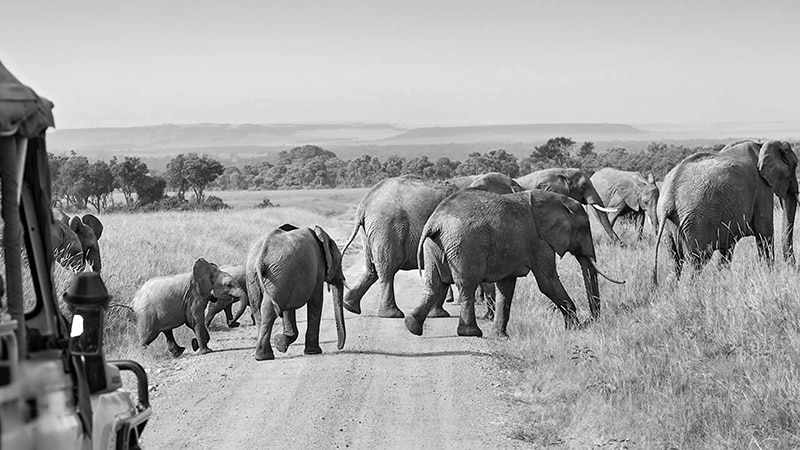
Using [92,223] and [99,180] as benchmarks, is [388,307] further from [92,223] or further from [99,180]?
[99,180]

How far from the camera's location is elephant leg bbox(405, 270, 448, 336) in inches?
474

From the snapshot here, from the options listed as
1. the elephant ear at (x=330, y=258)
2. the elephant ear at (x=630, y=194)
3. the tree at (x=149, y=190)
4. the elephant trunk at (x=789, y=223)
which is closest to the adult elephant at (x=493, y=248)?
the elephant ear at (x=330, y=258)

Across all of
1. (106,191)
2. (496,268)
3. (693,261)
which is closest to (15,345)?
(496,268)

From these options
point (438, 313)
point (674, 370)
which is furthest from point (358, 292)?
point (674, 370)

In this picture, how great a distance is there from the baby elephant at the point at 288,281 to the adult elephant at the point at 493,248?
1379mm

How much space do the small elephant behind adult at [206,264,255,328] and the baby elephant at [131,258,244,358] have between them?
0.42m

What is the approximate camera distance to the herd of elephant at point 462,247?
11.1m

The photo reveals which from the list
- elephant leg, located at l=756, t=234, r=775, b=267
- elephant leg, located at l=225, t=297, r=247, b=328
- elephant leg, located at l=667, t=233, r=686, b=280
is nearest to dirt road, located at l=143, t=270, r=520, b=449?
elephant leg, located at l=225, t=297, r=247, b=328

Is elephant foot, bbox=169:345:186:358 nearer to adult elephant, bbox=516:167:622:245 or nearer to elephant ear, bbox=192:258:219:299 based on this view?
elephant ear, bbox=192:258:219:299

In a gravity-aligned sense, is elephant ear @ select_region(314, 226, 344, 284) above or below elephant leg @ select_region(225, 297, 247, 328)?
above

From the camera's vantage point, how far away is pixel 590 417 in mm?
7852

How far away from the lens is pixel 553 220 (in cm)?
1264

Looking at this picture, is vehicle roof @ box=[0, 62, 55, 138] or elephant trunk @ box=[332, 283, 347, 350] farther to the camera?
elephant trunk @ box=[332, 283, 347, 350]

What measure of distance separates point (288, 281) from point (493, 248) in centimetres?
272
